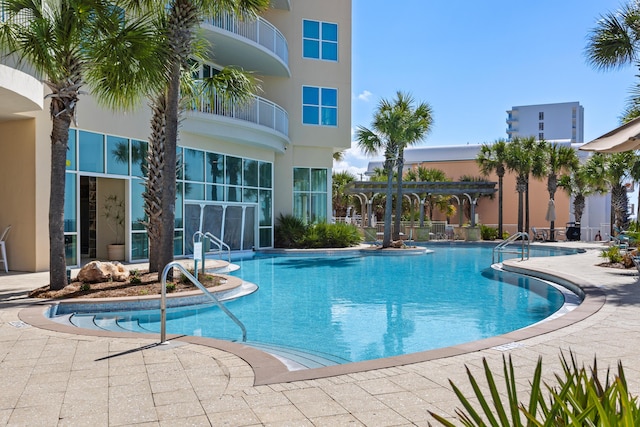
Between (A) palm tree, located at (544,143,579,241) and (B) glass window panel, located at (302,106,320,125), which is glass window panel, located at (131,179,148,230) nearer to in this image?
(B) glass window panel, located at (302,106,320,125)

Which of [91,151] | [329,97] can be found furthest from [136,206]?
[329,97]

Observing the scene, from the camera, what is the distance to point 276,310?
9.93 meters

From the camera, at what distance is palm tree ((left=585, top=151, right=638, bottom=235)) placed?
89.5ft

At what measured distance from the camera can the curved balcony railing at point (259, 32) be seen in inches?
731

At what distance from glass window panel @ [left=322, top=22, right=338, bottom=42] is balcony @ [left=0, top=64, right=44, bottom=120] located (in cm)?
1504

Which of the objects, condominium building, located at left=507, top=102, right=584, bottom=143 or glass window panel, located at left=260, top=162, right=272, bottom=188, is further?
condominium building, located at left=507, top=102, right=584, bottom=143

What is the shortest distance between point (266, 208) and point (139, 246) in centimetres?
733

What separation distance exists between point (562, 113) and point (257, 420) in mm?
103283

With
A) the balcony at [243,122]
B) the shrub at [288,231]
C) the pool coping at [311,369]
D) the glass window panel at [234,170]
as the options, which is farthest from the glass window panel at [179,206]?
the pool coping at [311,369]

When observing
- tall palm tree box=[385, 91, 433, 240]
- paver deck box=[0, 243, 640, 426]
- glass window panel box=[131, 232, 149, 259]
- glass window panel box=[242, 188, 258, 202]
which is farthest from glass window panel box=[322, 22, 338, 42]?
paver deck box=[0, 243, 640, 426]

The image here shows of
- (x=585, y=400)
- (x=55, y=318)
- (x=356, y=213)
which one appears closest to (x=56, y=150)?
(x=55, y=318)

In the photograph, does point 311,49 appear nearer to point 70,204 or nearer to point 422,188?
point 422,188

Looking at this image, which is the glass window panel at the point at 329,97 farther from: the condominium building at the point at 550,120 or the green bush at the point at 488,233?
the condominium building at the point at 550,120

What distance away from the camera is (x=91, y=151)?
47.9 feet
